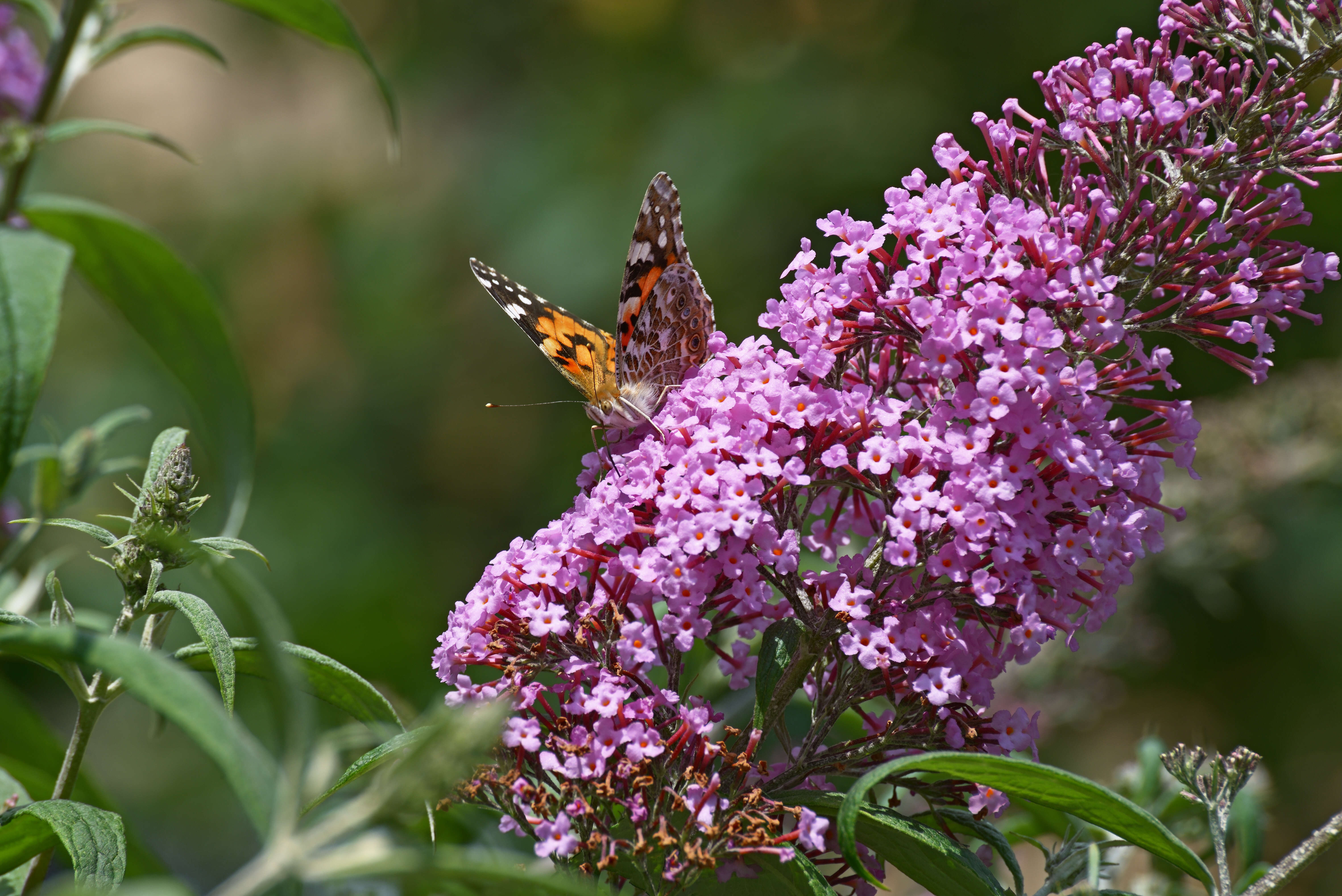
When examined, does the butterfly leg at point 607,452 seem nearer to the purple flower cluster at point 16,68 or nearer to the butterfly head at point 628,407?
the butterfly head at point 628,407

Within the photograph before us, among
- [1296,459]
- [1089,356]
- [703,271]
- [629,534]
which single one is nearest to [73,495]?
[629,534]

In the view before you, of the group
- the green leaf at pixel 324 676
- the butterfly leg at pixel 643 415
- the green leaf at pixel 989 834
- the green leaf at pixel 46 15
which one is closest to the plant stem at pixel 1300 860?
the green leaf at pixel 989 834

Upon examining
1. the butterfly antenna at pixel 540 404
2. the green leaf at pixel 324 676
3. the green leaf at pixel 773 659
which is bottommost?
the green leaf at pixel 324 676

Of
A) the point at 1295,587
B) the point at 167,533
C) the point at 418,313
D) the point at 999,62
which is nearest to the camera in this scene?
the point at 167,533

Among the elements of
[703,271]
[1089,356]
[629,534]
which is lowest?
[629,534]

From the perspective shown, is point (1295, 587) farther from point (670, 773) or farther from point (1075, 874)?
point (670, 773)

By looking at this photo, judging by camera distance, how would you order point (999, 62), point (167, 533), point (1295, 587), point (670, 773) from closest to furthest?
point (167, 533)
point (670, 773)
point (1295, 587)
point (999, 62)
